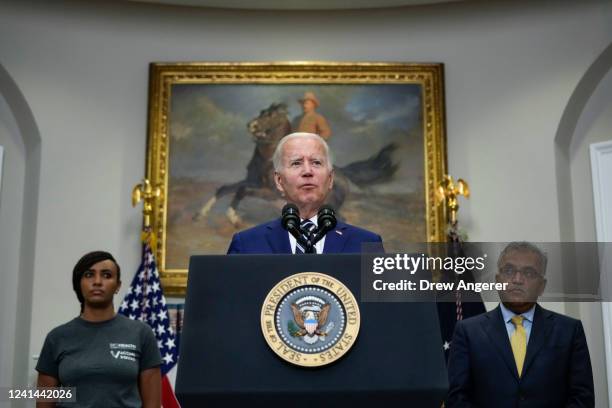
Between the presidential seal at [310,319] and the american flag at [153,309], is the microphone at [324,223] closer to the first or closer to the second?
the presidential seal at [310,319]

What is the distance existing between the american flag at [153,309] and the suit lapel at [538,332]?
353 centimetres

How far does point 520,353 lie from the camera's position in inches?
154

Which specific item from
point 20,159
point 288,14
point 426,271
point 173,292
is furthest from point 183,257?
point 426,271

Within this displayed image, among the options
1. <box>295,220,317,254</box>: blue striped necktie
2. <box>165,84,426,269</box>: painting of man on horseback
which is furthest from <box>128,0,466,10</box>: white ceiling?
<box>295,220,317,254</box>: blue striped necktie

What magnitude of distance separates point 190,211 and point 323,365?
5557mm

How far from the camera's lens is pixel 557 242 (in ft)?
23.1

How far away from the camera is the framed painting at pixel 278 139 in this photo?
7.36m

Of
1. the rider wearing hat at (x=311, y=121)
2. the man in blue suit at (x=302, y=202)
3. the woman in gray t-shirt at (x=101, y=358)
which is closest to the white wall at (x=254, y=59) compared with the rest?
the rider wearing hat at (x=311, y=121)

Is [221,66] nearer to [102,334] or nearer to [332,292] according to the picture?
[102,334]

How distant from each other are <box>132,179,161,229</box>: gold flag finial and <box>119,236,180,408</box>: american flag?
0.33 m

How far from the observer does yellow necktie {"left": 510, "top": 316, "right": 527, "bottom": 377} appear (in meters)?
3.87

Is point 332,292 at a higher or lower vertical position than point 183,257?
lower

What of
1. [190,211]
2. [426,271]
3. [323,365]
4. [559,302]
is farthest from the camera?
[190,211]

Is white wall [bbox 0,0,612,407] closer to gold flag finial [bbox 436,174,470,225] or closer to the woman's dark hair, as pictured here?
gold flag finial [bbox 436,174,470,225]
